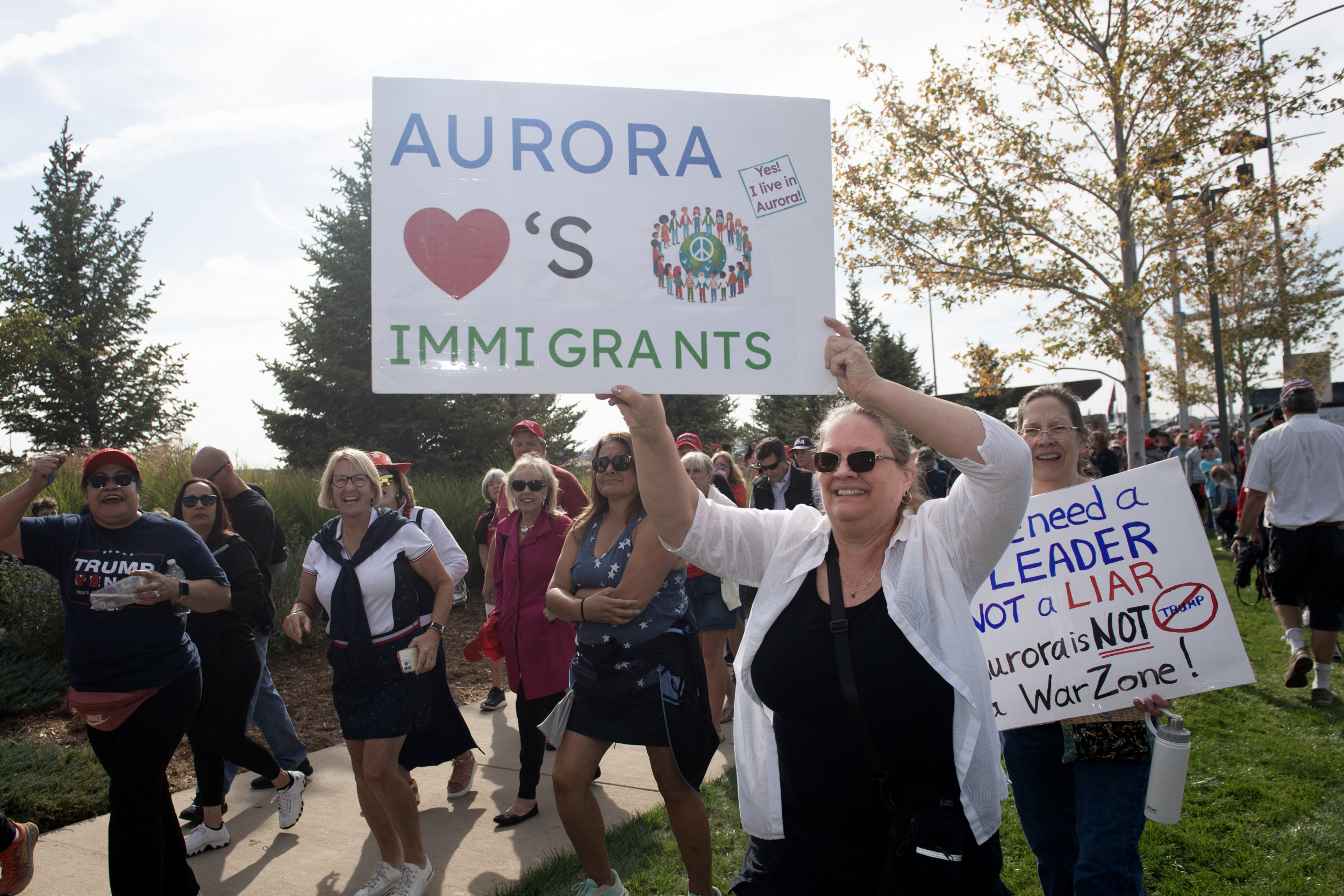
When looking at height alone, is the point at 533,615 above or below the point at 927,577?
below

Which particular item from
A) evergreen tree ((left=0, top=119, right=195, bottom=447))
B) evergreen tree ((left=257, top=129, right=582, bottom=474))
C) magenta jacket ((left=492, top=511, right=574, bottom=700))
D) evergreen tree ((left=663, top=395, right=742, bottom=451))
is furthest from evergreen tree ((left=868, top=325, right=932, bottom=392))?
magenta jacket ((left=492, top=511, right=574, bottom=700))

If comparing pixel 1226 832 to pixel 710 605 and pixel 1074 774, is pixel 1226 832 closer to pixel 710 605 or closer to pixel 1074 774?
pixel 1074 774

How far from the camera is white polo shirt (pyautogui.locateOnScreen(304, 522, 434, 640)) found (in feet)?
13.1

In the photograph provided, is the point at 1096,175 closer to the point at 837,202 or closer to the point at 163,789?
the point at 837,202

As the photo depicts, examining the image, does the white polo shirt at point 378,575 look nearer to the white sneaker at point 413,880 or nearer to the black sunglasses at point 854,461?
the white sneaker at point 413,880

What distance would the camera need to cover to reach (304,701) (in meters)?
7.26

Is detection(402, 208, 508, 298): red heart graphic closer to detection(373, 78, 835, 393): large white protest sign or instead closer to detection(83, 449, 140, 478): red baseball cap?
detection(373, 78, 835, 393): large white protest sign

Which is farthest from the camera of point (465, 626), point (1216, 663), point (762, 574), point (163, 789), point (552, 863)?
point (465, 626)

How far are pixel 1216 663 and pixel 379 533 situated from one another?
3.56 metres

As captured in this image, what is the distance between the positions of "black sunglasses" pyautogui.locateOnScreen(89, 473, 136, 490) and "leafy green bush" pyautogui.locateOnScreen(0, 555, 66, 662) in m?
4.43

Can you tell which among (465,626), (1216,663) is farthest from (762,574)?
(465,626)

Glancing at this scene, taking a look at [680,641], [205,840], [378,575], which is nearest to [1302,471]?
[680,641]

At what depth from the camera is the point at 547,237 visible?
2.50 meters

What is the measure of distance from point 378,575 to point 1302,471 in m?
6.04
